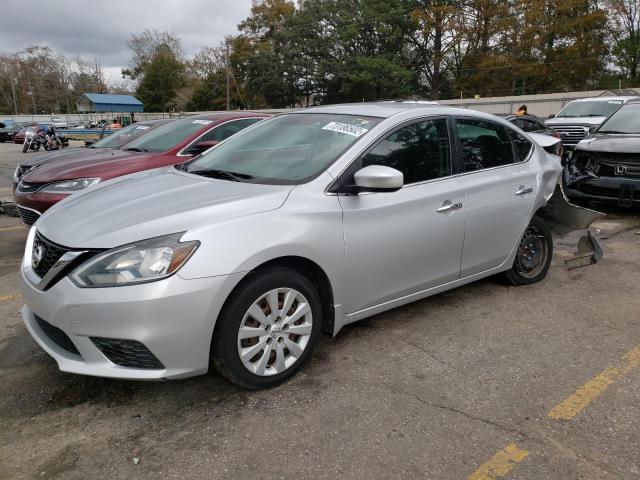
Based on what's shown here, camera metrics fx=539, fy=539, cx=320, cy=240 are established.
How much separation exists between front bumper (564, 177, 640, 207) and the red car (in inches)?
184

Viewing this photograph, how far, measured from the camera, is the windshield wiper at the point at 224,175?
3430mm

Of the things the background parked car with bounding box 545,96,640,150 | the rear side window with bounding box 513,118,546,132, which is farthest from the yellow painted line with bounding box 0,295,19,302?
the background parked car with bounding box 545,96,640,150

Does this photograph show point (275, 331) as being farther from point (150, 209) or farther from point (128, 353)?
point (150, 209)

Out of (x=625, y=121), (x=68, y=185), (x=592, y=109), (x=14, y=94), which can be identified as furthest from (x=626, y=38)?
(x=14, y=94)

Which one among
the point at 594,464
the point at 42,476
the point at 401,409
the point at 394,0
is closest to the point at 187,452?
the point at 42,476

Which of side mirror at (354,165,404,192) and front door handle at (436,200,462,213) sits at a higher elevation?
side mirror at (354,165,404,192)

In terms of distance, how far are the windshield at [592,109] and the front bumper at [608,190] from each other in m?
7.74

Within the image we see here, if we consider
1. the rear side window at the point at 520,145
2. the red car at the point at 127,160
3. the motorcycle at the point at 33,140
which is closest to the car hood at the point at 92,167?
the red car at the point at 127,160

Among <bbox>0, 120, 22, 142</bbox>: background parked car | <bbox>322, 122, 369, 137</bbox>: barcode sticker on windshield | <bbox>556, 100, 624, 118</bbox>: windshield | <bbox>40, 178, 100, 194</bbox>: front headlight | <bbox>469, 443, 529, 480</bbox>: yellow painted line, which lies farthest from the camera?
<bbox>0, 120, 22, 142</bbox>: background parked car

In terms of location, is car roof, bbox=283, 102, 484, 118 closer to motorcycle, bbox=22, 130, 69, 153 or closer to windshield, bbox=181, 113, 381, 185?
windshield, bbox=181, 113, 381, 185

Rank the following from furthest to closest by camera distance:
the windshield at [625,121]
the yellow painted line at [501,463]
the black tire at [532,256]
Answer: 1. the windshield at [625,121]
2. the black tire at [532,256]
3. the yellow painted line at [501,463]

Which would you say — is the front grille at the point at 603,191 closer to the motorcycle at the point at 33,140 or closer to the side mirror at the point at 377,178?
the side mirror at the point at 377,178

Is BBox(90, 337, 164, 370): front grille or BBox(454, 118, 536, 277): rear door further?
BBox(454, 118, 536, 277): rear door

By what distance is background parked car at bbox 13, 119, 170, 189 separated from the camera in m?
6.97
